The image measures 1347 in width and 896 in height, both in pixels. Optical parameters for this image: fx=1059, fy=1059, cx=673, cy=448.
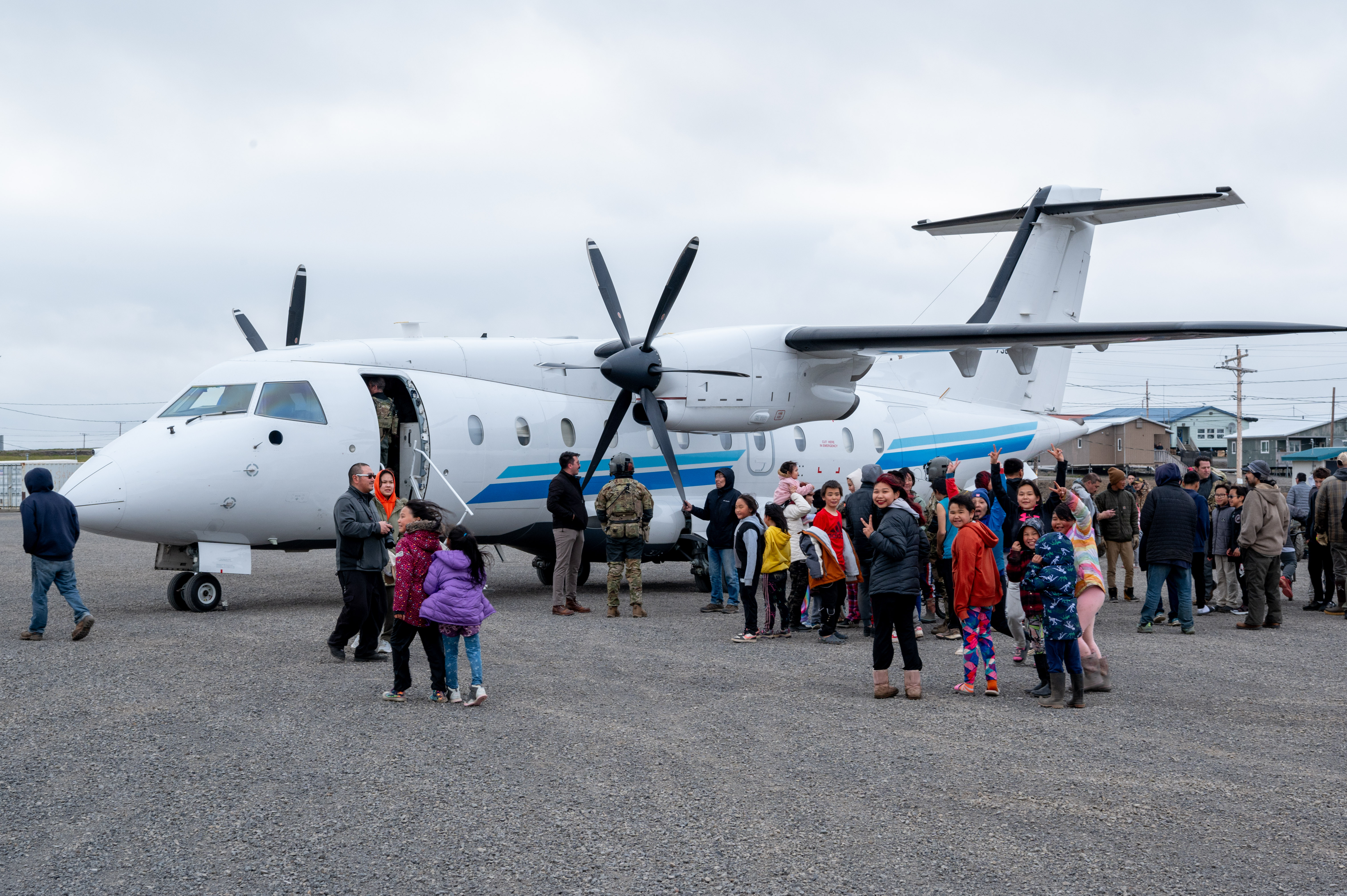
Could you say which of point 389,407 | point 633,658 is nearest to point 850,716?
point 633,658

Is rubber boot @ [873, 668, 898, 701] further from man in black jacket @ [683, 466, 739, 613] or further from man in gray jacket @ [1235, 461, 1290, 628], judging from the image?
man in gray jacket @ [1235, 461, 1290, 628]

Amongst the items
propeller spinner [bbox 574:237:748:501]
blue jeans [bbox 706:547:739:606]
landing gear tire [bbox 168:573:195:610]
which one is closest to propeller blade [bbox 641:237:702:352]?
propeller spinner [bbox 574:237:748:501]

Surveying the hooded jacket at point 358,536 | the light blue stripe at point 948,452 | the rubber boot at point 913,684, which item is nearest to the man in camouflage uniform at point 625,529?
the hooded jacket at point 358,536

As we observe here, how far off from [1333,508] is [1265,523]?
70.3 inches

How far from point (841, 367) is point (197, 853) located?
1236cm

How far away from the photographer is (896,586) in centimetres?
762

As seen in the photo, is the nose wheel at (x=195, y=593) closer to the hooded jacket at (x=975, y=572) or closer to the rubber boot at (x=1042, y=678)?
the hooded jacket at (x=975, y=572)

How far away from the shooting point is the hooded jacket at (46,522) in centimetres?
972

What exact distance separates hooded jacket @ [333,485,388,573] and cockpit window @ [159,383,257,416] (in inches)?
153

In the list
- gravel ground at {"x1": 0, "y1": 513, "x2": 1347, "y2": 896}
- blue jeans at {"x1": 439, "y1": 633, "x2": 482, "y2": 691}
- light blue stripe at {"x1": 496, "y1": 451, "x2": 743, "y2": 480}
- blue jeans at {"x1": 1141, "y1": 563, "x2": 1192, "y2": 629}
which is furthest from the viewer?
light blue stripe at {"x1": 496, "y1": 451, "x2": 743, "y2": 480}

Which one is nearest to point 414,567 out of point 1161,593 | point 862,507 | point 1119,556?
point 862,507

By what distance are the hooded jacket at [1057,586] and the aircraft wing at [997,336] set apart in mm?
6858

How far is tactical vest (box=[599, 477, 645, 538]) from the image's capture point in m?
12.1

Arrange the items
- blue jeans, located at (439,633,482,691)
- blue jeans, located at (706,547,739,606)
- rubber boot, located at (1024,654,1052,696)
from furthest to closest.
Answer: blue jeans, located at (706,547,739,606) < rubber boot, located at (1024,654,1052,696) < blue jeans, located at (439,633,482,691)
